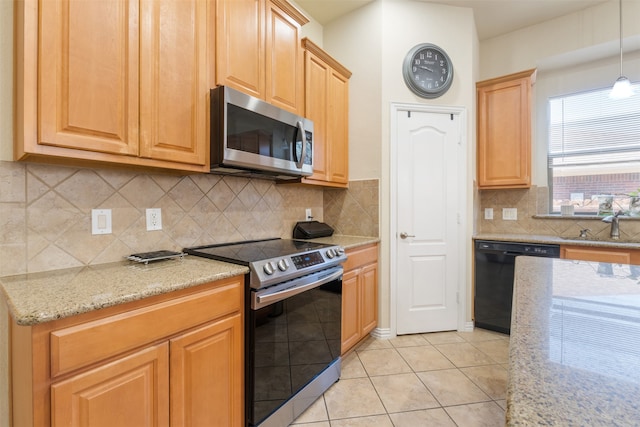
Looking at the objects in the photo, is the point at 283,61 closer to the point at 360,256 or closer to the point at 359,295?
the point at 360,256

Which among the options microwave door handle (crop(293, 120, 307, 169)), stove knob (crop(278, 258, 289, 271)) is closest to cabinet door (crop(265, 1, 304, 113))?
microwave door handle (crop(293, 120, 307, 169))

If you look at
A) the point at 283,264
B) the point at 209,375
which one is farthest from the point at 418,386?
the point at 209,375

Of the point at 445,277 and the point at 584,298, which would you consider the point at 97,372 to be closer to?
the point at 584,298

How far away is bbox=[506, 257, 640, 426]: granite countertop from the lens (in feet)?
1.31

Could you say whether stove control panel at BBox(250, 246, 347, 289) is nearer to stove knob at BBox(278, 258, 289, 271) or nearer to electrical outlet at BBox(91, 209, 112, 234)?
stove knob at BBox(278, 258, 289, 271)

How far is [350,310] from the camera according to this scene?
228 centimetres

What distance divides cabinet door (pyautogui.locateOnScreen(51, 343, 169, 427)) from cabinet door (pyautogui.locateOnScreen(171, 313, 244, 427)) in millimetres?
50

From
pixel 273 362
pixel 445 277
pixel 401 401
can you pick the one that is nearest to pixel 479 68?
pixel 445 277

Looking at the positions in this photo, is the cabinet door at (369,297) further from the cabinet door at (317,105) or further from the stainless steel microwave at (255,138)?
the stainless steel microwave at (255,138)

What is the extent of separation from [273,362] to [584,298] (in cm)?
130

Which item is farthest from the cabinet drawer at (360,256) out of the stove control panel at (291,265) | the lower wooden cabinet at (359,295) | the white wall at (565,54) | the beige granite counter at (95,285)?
the white wall at (565,54)

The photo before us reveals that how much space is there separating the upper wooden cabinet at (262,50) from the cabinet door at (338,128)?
1.45 ft

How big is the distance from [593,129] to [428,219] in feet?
6.98

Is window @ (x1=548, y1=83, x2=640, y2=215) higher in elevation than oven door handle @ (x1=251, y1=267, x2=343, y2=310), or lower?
higher
